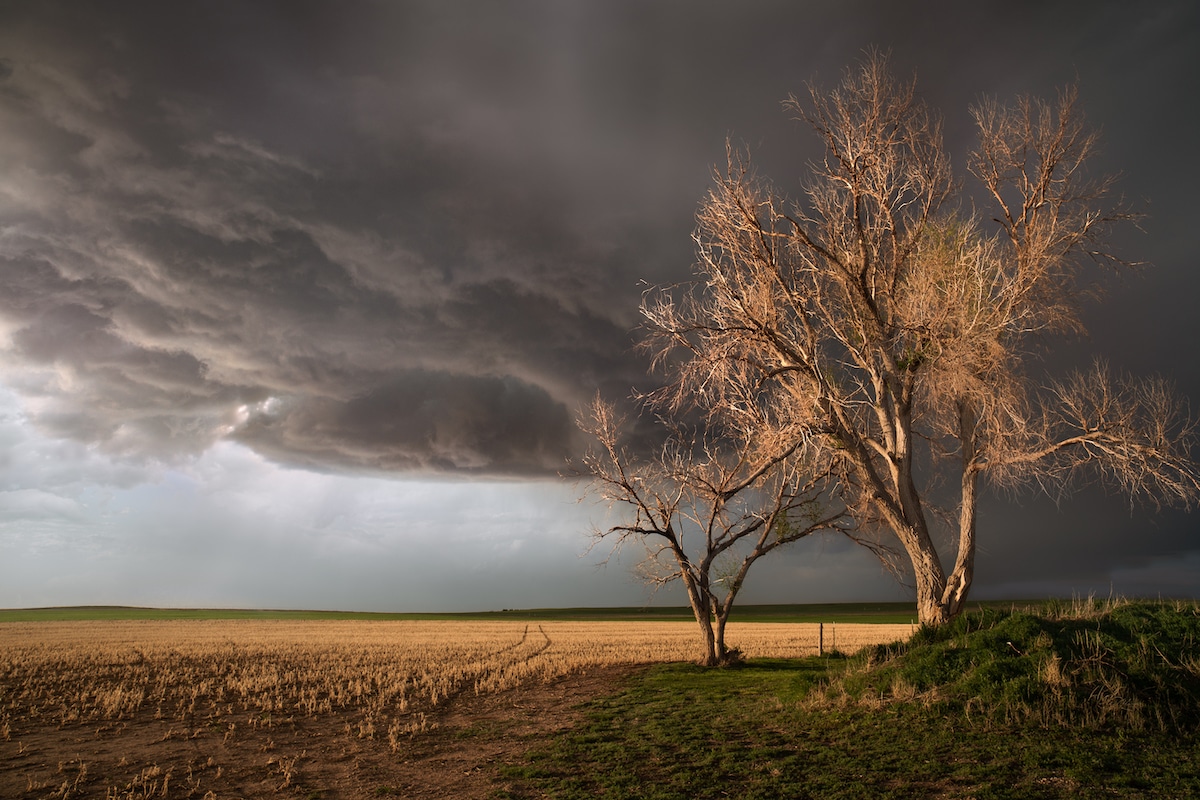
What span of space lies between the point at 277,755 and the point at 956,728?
1201 cm

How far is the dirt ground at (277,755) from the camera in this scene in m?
10.3

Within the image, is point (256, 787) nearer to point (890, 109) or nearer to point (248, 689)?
point (248, 689)

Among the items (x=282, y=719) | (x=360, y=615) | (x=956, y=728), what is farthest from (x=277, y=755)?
(x=360, y=615)

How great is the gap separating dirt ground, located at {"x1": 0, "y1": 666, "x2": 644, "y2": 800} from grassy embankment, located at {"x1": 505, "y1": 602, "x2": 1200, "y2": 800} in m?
1.43

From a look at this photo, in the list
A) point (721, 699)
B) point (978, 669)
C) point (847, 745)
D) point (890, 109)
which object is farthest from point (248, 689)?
point (890, 109)

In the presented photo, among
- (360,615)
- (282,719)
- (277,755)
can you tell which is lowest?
(360,615)

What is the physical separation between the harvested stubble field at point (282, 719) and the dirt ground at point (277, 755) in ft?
0.15

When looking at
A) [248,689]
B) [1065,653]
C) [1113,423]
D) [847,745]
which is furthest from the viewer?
[248,689]

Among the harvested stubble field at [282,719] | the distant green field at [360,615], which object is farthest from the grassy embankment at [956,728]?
the distant green field at [360,615]

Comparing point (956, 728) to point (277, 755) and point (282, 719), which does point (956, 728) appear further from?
point (282, 719)

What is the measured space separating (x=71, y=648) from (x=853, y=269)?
44.4 metres

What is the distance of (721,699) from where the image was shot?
15.8 meters

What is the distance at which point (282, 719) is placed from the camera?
16.7 m

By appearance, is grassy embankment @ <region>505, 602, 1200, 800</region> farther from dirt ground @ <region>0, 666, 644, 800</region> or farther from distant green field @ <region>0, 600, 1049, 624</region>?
distant green field @ <region>0, 600, 1049, 624</region>
